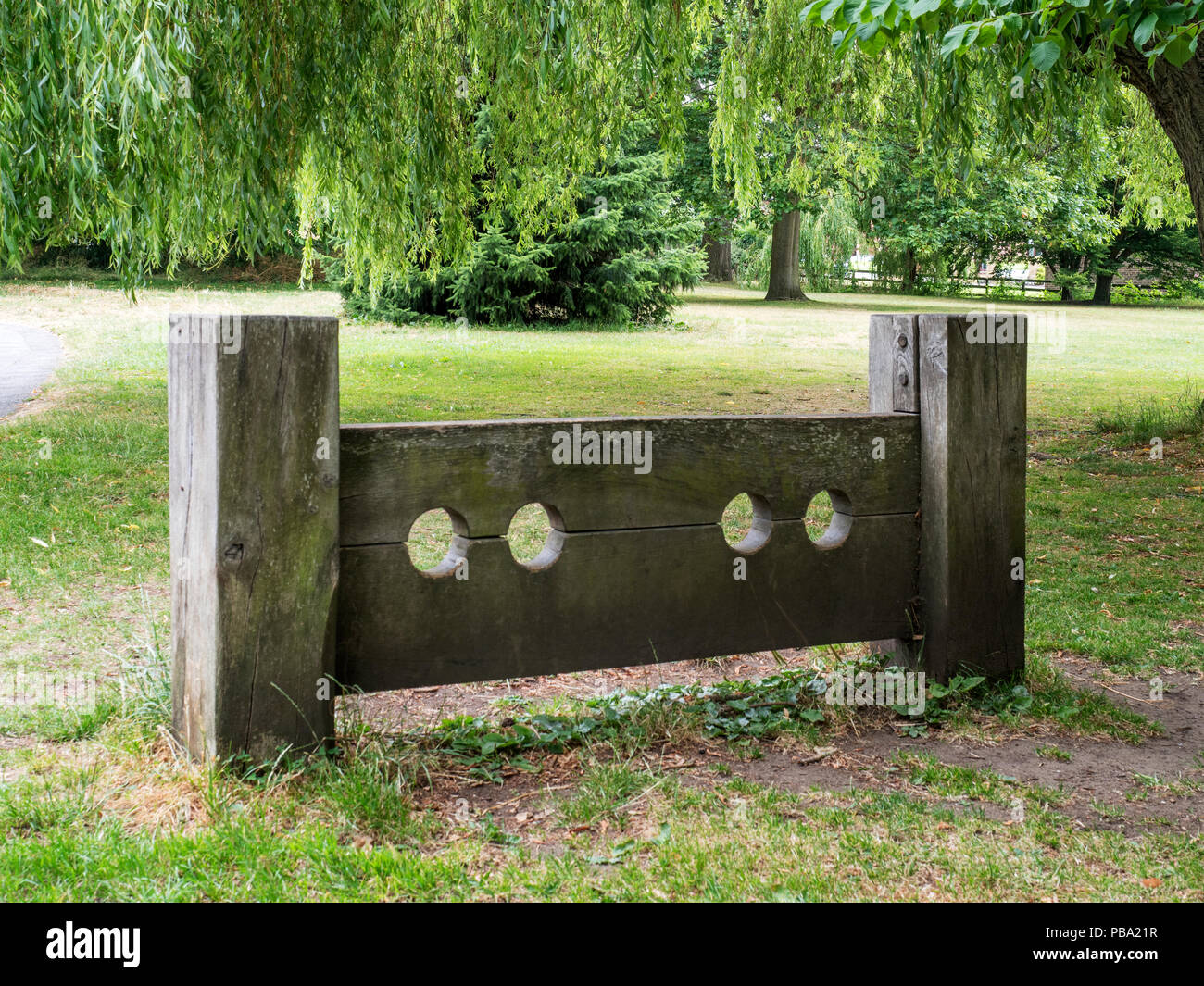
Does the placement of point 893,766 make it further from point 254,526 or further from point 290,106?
point 290,106

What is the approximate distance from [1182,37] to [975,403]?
132 centimetres

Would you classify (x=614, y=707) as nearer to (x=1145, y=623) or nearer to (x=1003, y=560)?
(x=1003, y=560)

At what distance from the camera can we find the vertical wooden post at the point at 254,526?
2988 millimetres

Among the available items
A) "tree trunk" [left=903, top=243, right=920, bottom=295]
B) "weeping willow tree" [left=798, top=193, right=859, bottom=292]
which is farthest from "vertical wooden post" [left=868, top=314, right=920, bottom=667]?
"tree trunk" [left=903, top=243, right=920, bottom=295]

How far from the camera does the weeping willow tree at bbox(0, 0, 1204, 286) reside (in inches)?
192

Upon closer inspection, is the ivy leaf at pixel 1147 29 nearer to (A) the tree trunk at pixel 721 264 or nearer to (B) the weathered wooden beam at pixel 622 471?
(B) the weathered wooden beam at pixel 622 471

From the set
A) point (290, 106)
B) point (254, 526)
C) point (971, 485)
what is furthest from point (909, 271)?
point (254, 526)

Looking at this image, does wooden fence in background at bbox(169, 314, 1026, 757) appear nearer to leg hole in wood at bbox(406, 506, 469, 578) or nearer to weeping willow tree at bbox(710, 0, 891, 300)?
leg hole in wood at bbox(406, 506, 469, 578)

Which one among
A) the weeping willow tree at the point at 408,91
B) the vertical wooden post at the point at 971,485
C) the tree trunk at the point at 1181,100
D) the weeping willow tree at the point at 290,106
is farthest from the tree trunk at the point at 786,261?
the vertical wooden post at the point at 971,485

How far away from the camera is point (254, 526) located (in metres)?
3.03

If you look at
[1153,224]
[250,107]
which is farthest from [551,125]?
[1153,224]

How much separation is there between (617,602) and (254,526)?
120 cm

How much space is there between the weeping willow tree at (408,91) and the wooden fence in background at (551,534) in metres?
1.34

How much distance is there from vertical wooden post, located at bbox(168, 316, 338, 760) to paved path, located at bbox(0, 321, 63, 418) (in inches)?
335
